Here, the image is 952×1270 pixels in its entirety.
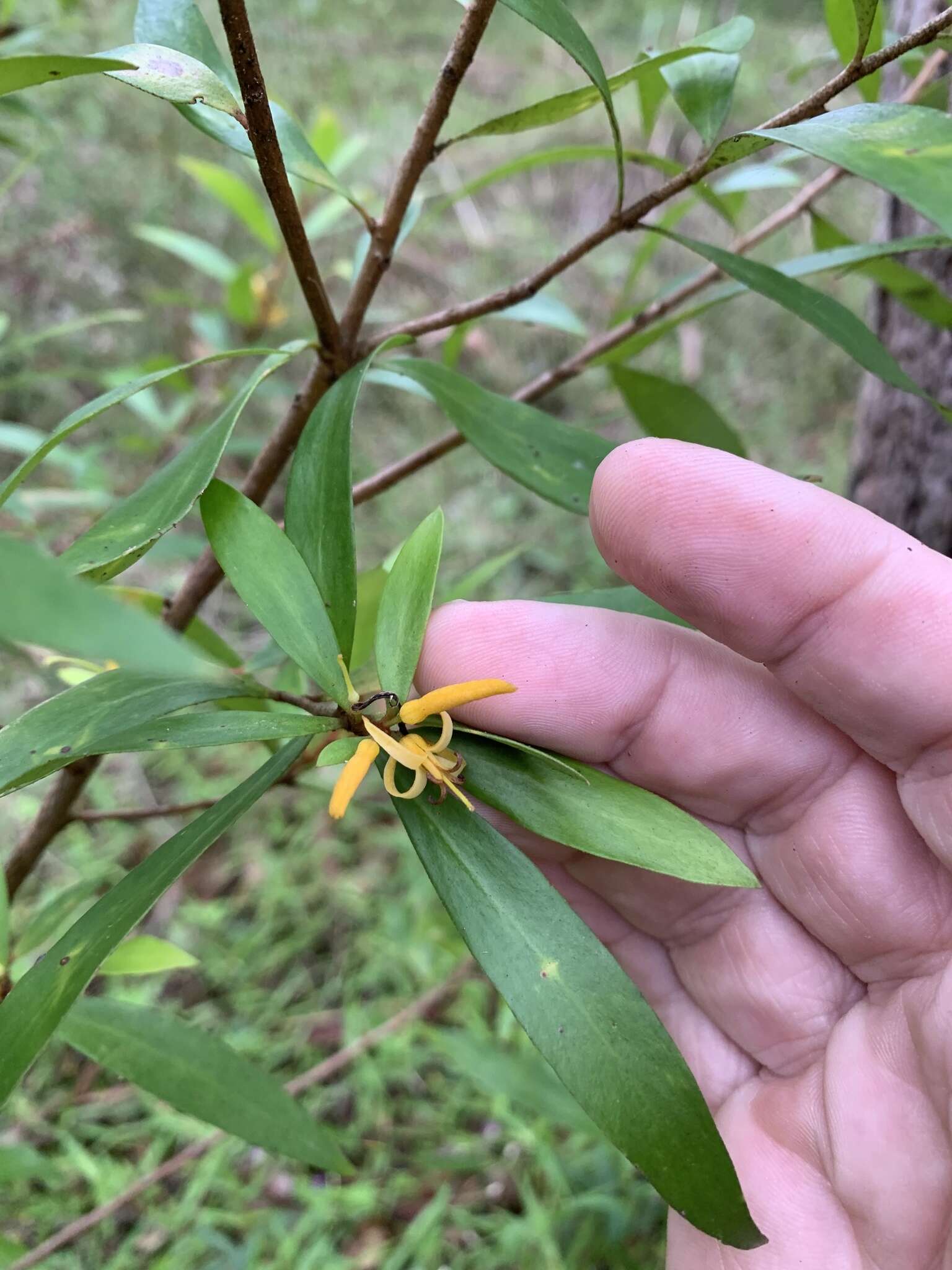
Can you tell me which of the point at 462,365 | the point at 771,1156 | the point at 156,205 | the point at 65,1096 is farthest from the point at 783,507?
the point at 462,365

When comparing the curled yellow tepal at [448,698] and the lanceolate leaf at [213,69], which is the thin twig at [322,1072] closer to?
the curled yellow tepal at [448,698]

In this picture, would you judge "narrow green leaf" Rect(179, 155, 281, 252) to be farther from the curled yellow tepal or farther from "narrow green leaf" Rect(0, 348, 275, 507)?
the curled yellow tepal

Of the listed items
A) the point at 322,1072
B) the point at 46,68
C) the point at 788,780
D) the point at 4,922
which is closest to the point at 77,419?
the point at 46,68

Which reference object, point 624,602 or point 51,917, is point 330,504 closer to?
point 624,602

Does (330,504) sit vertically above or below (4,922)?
above

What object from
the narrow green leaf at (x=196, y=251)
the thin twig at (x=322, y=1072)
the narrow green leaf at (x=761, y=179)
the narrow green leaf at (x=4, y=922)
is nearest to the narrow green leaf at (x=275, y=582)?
the narrow green leaf at (x=4, y=922)

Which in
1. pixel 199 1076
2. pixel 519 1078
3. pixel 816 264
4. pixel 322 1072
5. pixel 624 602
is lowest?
pixel 322 1072
